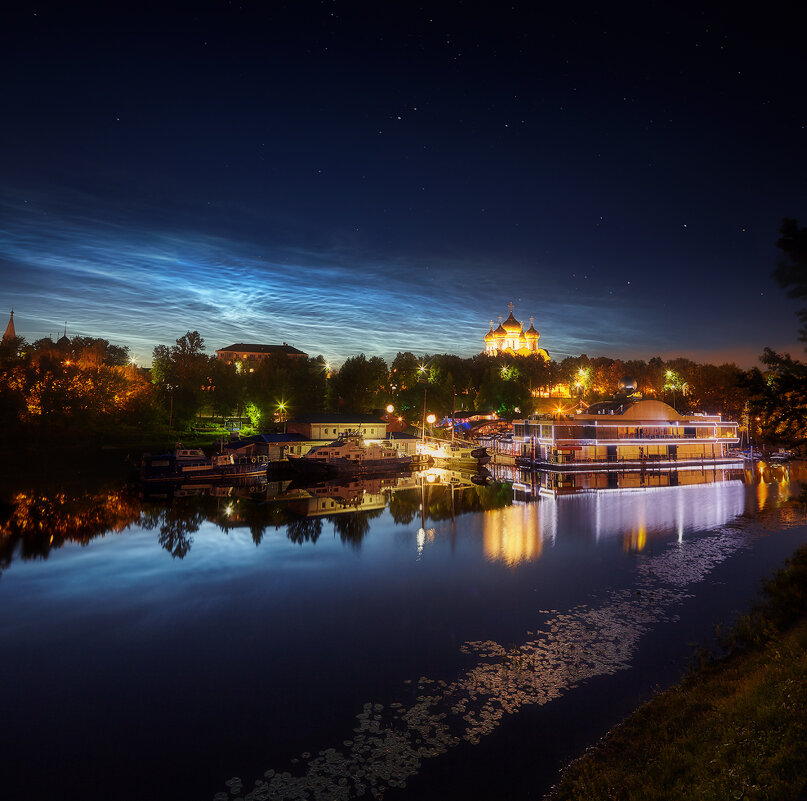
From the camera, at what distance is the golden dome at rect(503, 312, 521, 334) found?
570ft

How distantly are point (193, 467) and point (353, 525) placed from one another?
75.0ft

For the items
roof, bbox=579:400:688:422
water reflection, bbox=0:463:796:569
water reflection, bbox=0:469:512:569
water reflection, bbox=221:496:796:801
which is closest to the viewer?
water reflection, bbox=221:496:796:801

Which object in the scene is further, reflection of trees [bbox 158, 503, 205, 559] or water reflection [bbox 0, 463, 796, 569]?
water reflection [bbox 0, 463, 796, 569]

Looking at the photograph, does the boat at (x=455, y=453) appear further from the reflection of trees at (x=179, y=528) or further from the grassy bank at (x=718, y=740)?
the grassy bank at (x=718, y=740)

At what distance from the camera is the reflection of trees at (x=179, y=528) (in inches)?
1059

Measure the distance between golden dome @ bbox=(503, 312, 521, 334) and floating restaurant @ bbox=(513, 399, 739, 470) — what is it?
103 m

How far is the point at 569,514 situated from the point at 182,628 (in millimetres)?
28186

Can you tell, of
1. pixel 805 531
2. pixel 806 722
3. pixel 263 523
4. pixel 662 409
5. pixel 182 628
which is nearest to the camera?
pixel 806 722

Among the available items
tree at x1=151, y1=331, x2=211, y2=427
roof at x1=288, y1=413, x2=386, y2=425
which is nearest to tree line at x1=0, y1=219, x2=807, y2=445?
tree at x1=151, y1=331, x2=211, y2=427

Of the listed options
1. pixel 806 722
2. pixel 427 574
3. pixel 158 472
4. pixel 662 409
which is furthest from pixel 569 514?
pixel 662 409

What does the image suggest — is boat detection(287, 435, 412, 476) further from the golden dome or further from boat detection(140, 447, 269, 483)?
the golden dome

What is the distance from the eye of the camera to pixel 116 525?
3127cm

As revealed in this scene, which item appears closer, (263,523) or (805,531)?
(805,531)

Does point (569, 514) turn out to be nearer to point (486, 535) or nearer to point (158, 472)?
point (486, 535)
